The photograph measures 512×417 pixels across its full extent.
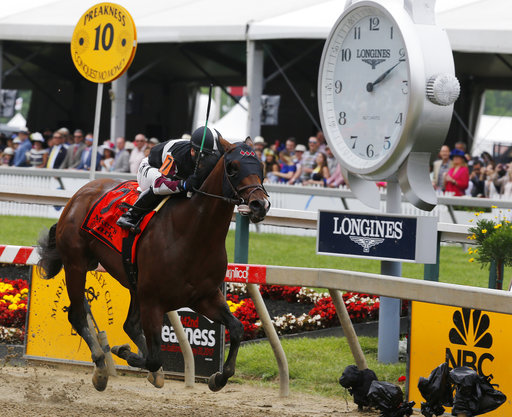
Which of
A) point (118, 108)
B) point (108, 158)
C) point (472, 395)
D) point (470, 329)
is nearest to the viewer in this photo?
point (472, 395)

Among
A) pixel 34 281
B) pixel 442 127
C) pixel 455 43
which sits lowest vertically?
pixel 34 281

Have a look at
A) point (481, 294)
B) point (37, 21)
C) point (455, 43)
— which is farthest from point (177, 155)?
point (37, 21)

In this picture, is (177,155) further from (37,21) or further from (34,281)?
(37,21)

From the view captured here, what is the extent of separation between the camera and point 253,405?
6762 millimetres

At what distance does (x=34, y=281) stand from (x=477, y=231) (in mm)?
3481

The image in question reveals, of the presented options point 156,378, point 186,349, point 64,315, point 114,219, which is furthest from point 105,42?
point 156,378

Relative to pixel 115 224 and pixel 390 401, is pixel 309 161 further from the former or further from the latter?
pixel 390 401

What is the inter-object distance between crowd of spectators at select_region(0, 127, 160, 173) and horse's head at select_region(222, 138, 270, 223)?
11672 millimetres

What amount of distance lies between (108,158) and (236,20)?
371cm

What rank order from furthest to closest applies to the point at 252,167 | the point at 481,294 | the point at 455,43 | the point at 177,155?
the point at 455,43, the point at 177,155, the point at 252,167, the point at 481,294

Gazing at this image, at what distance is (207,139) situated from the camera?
6.16m

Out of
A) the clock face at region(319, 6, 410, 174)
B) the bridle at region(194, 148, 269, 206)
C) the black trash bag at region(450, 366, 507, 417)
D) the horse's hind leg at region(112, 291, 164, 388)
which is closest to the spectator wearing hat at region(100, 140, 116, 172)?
the clock face at region(319, 6, 410, 174)

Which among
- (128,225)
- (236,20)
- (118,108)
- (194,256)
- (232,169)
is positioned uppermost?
(236,20)

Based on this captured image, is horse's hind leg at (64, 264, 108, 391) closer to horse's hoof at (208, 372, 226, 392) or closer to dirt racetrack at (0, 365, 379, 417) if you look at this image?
dirt racetrack at (0, 365, 379, 417)
